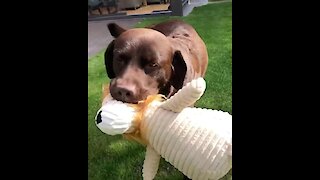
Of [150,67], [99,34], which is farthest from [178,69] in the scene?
[99,34]

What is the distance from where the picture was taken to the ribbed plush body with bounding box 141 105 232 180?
94 centimetres

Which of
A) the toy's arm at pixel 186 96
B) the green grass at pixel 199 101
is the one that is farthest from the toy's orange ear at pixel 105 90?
the toy's arm at pixel 186 96

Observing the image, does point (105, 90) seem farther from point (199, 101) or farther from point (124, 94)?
point (199, 101)

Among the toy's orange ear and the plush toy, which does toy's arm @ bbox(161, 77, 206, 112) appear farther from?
the toy's orange ear

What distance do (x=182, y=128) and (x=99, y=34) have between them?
0.93ft

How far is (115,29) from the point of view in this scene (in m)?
1.06

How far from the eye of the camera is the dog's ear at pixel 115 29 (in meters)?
1.06

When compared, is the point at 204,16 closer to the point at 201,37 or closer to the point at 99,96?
the point at 201,37

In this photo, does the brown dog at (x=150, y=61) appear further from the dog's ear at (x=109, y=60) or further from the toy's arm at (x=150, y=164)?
the toy's arm at (x=150, y=164)

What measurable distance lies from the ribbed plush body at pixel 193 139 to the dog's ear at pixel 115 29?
0.63 feet

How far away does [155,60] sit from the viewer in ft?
3.23

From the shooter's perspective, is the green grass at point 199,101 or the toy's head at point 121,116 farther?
the green grass at point 199,101

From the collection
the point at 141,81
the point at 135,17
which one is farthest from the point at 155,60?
the point at 135,17
